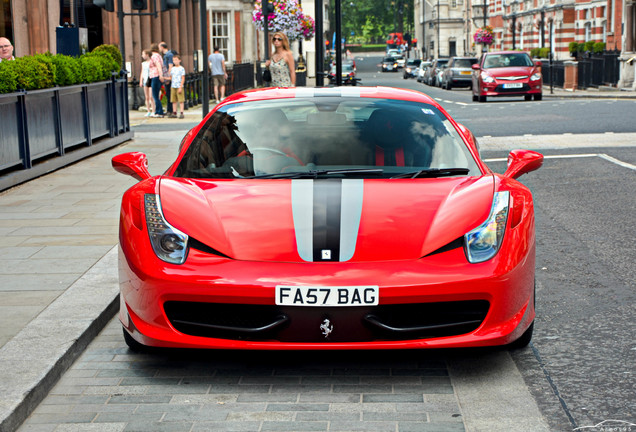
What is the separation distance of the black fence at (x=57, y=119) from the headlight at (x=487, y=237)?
7850mm

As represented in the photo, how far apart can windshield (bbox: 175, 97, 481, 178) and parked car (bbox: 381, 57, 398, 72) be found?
113m

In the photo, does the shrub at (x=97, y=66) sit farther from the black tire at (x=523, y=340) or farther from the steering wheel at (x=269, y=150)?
the black tire at (x=523, y=340)

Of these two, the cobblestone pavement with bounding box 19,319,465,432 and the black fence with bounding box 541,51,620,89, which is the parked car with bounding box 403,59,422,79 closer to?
the black fence with bounding box 541,51,620,89

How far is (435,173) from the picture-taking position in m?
5.29

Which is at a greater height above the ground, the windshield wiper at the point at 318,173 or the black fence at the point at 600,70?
the windshield wiper at the point at 318,173

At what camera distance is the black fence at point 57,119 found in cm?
1164

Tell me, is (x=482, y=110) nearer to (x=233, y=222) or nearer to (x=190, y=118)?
(x=190, y=118)

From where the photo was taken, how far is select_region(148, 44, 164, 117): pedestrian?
2625 centimetres

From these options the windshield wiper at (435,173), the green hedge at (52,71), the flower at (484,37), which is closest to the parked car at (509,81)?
the green hedge at (52,71)

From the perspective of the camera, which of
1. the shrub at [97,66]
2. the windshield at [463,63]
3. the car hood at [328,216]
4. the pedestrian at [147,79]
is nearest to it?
the car hood at [328,216]

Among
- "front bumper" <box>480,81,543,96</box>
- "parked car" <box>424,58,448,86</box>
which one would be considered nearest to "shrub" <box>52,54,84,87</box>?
"front bumper" <box>480,81,543,96</box>

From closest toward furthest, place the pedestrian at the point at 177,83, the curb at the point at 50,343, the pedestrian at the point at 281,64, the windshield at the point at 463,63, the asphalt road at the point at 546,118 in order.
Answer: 1. the curb at the point at 50,343
2. the pedestrian at the point at 281,64
3. the asphalt road at the point at 546,118
4. the pedestrian at the point at 177,83
5. the windshield at the point at 463,63

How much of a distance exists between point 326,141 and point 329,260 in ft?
4.69

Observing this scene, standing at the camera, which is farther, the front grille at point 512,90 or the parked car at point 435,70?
the parked car at point 435,70
